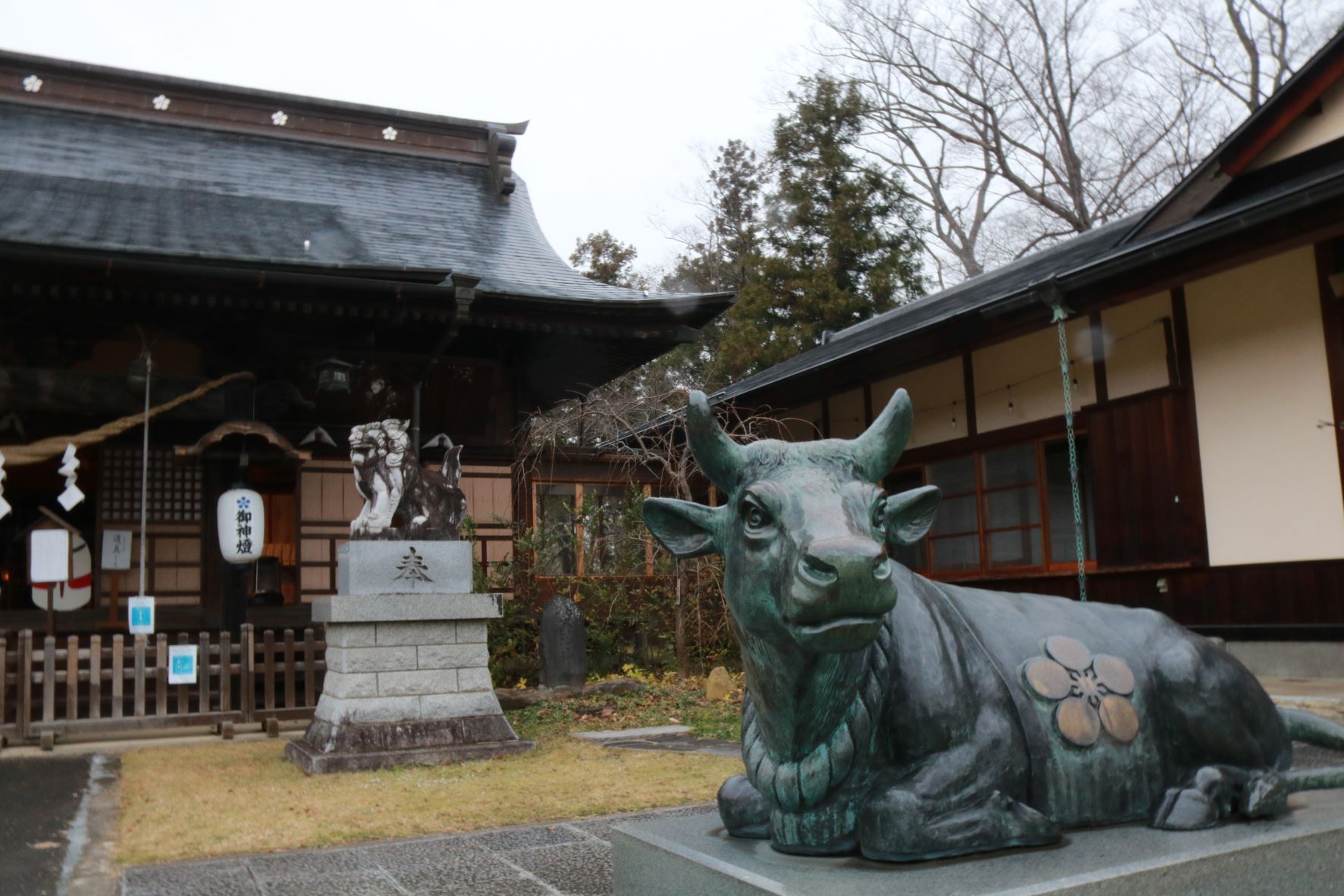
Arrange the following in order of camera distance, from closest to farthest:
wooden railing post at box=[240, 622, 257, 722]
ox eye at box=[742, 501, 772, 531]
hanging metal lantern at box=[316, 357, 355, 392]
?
ox eye at box=[742, 501, 772, 531] < wooden railing post at box=[240, 622, 257, 722] < hanging metal lantern at box=[316, 357, 355, 392]

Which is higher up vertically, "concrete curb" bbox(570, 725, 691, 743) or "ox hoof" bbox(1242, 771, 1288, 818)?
"ox hoof" bbox(1242, 771, 1288, 818)

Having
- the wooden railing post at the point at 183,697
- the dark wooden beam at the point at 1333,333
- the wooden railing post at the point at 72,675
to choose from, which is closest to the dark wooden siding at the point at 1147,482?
the dark wooden beam at the point at 1333,333

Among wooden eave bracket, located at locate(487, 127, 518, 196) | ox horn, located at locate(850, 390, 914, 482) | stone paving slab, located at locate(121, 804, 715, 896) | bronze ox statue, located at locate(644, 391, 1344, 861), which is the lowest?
stone paving slab, located at locate(121, 804, 715, 896)

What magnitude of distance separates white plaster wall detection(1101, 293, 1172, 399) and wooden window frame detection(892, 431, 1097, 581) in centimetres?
81

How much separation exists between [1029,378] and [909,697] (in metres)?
10.4

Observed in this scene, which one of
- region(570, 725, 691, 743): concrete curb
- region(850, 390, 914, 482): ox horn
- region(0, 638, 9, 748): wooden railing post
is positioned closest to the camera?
region(850, 390, 914, 482): ox horn

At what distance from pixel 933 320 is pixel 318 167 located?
30.6 ft

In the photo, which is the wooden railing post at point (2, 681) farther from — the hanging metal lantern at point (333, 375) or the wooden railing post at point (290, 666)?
the hanging metal lantern at point (333, 375)

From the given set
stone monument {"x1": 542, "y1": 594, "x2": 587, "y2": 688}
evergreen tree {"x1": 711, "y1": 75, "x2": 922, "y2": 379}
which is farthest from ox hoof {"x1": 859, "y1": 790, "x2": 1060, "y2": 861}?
evergreen tree {"x1": 711, "y1": 75, "x2": 922, "y2": 379}

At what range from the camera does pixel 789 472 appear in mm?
2207

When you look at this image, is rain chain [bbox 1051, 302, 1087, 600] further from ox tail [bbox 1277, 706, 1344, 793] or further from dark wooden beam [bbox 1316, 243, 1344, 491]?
ox tail [bbox 1277, 706, 1344, 793]

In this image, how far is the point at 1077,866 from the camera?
6.92 ft

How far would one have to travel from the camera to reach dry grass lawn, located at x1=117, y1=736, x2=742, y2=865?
17.7ft

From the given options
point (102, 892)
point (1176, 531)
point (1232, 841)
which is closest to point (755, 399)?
point (1176, 531)
